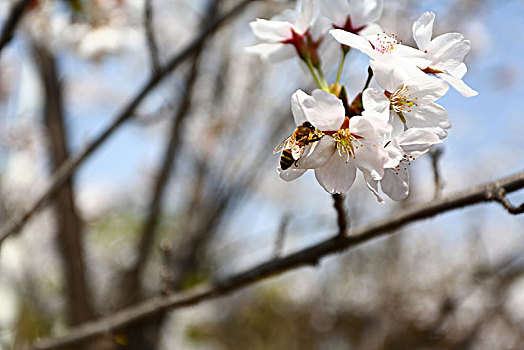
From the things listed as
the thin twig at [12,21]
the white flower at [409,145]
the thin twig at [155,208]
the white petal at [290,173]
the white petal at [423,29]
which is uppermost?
the thin twig at [12,21]

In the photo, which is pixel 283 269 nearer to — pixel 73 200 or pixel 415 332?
pixel 73 200

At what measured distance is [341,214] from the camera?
979mm

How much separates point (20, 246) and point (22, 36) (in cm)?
130

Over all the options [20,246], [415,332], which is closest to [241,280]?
[20,246]

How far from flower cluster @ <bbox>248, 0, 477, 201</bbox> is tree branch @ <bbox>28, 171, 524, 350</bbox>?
18 cm

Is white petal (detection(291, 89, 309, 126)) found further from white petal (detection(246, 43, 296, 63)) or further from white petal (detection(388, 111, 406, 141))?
white petal (detection(246, 43, 296, 63))

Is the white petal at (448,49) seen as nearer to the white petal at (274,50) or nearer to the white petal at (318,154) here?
the white petal at (318,154)

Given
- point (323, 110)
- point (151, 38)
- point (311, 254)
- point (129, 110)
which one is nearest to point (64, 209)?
point (129, 110)

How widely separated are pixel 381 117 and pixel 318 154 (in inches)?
4.4

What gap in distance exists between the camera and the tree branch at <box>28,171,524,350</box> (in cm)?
89

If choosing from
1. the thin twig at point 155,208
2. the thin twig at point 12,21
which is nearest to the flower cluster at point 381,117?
the thin twig at point 12,21

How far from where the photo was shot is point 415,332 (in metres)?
3.88

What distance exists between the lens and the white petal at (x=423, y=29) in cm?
74

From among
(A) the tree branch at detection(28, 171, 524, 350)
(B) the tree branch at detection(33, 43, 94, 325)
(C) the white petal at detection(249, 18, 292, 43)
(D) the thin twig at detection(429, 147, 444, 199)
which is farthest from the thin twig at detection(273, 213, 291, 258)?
(B) the tree branch at detection(33, 43, 94, 325)
